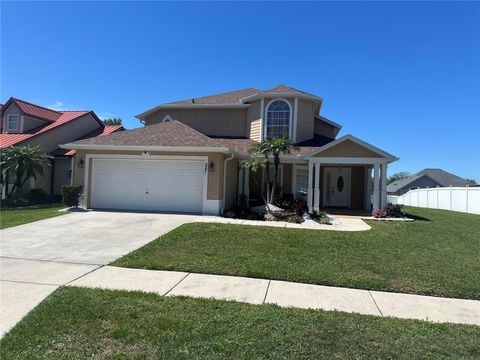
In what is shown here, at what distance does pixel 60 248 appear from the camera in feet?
25.7

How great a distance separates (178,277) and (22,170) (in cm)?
1665

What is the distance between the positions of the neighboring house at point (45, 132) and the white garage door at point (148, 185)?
8252 millimetres

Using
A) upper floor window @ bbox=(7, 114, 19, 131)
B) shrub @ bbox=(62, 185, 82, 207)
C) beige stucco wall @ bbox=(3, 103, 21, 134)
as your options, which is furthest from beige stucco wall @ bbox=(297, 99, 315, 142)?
upper floor window @ bbox=(7, 114, 19, 131)

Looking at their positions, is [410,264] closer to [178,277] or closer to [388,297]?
[388,297]

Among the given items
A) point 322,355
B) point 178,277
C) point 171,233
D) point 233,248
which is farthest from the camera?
point 171,233

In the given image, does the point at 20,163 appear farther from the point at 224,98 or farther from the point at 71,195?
the point at 224,98

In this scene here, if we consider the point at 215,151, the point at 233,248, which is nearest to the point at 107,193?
the point at 215,151

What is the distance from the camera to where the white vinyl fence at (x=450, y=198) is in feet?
74.0

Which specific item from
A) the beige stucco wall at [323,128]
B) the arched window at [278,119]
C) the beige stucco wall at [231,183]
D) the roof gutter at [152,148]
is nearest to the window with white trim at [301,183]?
the arched window at [278,119]

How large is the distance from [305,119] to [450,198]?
15.2 m

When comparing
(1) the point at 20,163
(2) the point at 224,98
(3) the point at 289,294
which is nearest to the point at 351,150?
(2) the point at 224,98

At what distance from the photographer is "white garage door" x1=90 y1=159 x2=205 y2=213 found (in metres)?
14.1

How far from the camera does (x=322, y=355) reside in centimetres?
347

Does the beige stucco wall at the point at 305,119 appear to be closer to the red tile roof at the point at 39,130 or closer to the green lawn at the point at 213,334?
the green lawn at the point at 213,334
